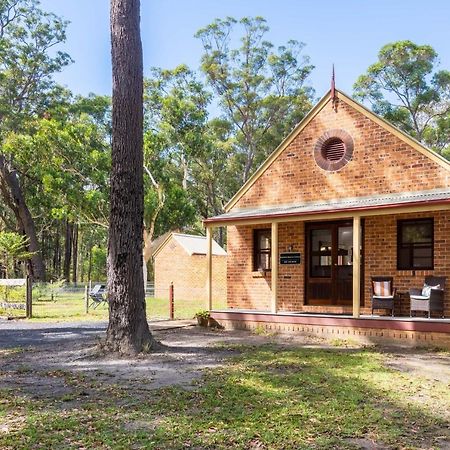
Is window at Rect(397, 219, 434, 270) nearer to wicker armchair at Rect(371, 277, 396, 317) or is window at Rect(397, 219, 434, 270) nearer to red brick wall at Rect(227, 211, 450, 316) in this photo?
red brick wall at Rect(227, 211, 450, 316)

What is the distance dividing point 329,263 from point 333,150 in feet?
9.42

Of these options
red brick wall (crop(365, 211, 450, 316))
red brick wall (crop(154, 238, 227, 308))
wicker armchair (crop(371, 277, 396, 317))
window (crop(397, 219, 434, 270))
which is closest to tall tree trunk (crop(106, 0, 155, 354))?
wicker armchair (crop(371, 277, 396, 317))

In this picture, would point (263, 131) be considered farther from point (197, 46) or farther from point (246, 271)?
point (246, 271)

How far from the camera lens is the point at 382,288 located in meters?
11.9

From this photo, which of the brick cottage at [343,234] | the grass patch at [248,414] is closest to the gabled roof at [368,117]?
the brick cottage at [343,234]

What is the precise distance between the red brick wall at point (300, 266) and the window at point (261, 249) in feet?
0.40

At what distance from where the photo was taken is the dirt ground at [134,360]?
7.27 metres

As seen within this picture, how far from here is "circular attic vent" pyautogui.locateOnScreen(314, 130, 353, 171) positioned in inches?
519

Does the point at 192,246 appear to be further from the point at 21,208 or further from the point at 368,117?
the point at 368,117

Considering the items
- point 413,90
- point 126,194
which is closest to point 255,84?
point 413,90

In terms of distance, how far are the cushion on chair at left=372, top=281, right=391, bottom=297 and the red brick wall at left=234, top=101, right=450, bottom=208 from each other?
2.16 meters

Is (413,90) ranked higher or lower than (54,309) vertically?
higher

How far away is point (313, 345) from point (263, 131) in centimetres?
2783

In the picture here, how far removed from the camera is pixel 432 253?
1168 cm
